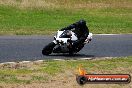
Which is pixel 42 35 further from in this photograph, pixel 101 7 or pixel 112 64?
pixel 101 7

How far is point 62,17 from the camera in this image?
1220 inches

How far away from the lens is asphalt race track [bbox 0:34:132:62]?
47.2 ft

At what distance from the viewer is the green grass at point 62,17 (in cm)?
2363

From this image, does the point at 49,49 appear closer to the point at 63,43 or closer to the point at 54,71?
the point at 63,43

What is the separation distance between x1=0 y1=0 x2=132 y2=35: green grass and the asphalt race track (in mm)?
2290

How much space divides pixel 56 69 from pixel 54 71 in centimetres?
27

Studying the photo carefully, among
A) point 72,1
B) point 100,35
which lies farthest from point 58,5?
point 100,35

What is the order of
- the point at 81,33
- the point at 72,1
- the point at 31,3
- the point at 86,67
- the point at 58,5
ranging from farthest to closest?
the point at 72,1, the point at 58,5, the point at 31,3, the point at 81,33, the point at 86,67

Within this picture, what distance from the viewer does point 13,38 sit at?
62.5 ft

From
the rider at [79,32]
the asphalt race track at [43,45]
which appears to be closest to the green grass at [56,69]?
the rider at [79,32]

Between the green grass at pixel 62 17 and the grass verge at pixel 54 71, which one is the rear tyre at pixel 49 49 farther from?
the green grass at pixel 62 17

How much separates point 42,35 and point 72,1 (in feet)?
74.7

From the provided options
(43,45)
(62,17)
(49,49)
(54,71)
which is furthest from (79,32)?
(62,17)

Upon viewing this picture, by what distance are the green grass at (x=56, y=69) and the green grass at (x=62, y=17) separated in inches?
333
